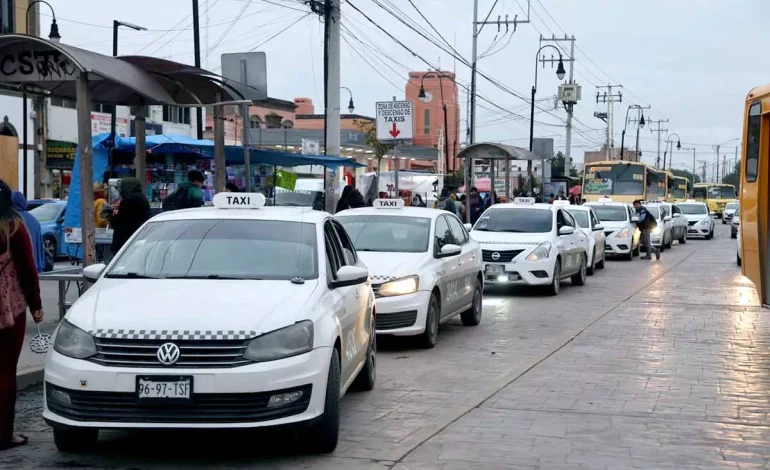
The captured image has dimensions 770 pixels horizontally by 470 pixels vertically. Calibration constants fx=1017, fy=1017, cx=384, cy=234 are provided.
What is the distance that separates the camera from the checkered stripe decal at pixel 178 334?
6.24m

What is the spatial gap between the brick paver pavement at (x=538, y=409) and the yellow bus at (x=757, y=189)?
41.7 inches

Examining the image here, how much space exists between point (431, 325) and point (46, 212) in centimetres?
1681

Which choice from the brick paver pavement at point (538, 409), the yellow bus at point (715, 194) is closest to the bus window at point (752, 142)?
the brick paver pavement at point (538, 409)

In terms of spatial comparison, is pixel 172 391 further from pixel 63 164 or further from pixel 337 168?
pixel 63 164

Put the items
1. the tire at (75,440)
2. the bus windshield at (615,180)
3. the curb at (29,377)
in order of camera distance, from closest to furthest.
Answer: the tire at (75,440)
the curb at (29,377)
the bus windshield at (615,180)

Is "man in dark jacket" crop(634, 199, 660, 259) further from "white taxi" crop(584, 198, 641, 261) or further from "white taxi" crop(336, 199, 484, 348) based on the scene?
"white taxi" crop(336, 199, 484, 348)

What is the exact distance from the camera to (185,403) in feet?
20.3

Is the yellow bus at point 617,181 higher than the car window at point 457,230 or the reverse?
higher

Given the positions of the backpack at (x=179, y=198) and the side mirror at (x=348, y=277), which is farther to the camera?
the backpack at (x=179, y=198)

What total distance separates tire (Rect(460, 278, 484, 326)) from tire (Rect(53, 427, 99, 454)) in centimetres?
802

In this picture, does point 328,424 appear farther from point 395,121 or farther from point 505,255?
point 395,121

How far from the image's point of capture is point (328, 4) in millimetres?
22422

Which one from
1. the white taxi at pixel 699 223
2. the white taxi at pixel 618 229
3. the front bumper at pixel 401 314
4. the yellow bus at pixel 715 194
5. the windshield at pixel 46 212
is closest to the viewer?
the front bumper at pixel 401 314

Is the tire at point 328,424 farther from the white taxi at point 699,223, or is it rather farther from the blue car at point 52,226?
the white taxi at point 699,223
